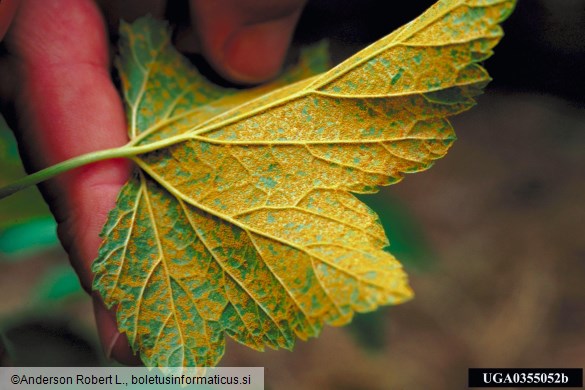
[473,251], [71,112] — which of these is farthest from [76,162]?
[473,251]

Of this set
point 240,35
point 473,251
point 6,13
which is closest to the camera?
point 6,13

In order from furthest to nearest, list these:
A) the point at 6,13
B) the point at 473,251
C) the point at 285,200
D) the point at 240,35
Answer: the point at 473,251 → the point at 240,35 → the point at 6,13 → the point at 285,200

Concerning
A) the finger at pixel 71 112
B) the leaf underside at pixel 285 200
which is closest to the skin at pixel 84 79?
the finger at pixel 71 112

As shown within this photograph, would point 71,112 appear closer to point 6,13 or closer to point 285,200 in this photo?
point 6,13

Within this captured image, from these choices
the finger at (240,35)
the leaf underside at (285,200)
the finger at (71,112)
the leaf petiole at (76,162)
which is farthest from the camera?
the finger at (240,35)

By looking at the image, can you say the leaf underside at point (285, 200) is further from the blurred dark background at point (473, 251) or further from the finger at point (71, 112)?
the blurred dark background at point (473, 251)

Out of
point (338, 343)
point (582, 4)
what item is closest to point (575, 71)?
point (582, 4)

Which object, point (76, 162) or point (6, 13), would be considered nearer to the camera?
point (76, 162)

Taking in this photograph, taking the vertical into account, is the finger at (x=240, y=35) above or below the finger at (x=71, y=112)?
above
